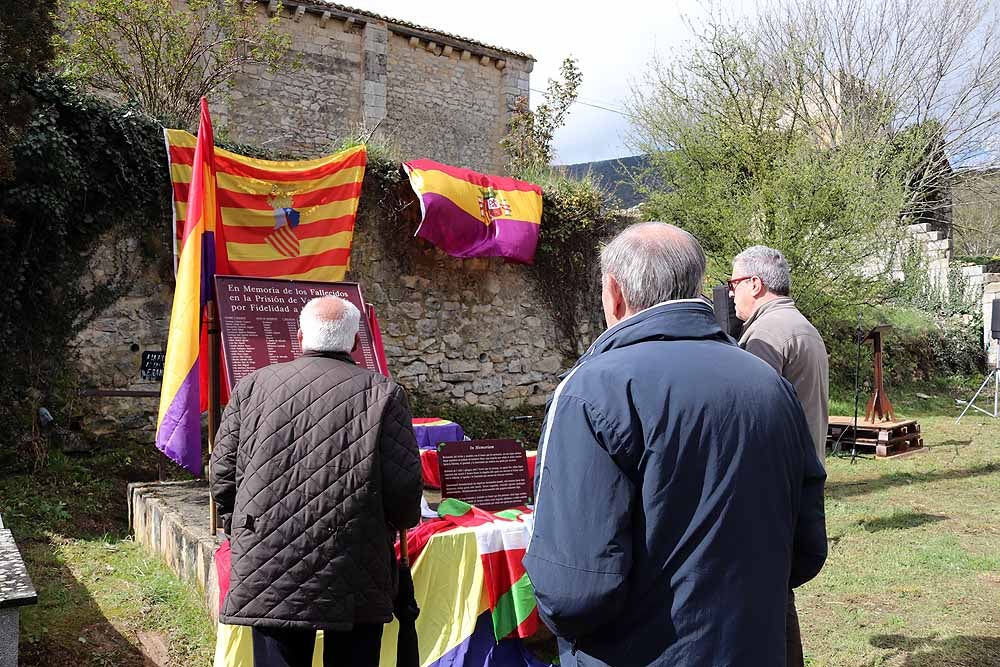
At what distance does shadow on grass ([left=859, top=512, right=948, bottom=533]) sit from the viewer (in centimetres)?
620

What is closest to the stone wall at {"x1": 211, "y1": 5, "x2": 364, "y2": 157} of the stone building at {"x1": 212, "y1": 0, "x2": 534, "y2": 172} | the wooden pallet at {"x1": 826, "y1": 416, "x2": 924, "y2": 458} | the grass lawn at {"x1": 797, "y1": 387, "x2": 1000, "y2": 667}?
the stone building at {"x1": 212, "y1": 0, "x2": 534, "y2": 172}

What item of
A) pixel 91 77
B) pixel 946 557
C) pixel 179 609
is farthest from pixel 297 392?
pixel 91 77

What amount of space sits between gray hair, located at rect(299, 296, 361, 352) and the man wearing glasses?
5.18ft

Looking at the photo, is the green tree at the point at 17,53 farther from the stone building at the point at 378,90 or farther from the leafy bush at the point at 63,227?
the stone building at the point at 378,90

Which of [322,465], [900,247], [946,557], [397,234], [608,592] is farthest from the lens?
[900,247]

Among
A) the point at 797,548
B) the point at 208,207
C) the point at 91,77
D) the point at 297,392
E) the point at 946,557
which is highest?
the point at 91,77

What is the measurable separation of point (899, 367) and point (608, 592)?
53.5 ft

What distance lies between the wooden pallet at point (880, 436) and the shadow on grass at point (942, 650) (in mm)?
5931

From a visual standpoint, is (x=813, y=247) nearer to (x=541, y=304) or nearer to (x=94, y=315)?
(x=541, y=304)

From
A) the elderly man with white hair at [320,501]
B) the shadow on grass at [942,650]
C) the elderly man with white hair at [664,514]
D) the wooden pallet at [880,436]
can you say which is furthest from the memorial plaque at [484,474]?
the wooden pallet at [880,436]

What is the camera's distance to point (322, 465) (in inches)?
98.7

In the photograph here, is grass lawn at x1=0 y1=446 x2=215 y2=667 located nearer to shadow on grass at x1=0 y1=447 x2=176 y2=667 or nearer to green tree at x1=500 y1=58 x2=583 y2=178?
shadow on grass at x1=0 y1=447 x2=176 y2=667

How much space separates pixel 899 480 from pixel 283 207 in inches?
278

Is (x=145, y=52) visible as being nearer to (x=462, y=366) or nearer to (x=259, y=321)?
(x=462, y=366)
